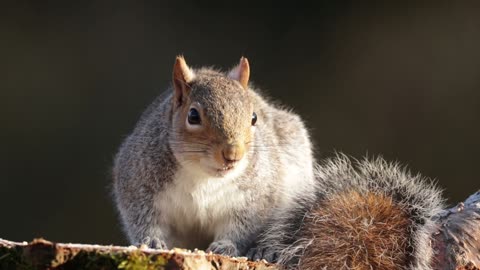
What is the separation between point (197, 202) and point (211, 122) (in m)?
0.17

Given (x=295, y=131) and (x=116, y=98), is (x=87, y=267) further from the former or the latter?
(x=116, y=98)

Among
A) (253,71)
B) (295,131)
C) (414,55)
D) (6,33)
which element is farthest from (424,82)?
(6,33)

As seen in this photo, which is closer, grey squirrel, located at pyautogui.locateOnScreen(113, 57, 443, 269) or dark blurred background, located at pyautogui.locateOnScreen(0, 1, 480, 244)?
grey squirrel, located at pyautogui.locateOnScreen(113, 57, 443, 269)

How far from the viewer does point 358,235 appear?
131 cm

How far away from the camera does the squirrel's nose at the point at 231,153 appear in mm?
1449

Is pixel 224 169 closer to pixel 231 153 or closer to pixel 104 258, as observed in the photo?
pixel 231 153

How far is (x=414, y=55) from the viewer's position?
2.72 metres

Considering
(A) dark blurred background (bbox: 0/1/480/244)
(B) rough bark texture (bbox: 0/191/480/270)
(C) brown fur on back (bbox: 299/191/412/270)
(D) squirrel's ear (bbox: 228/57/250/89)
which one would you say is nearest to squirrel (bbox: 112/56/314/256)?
(D) squirrel's ear (bbox: 228/57/250/89)

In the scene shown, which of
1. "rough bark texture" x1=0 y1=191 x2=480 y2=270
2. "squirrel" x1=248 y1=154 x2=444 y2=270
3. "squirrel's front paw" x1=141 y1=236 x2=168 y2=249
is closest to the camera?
"rough bark texture" x1=0 y1=191 x2=480 y2=270

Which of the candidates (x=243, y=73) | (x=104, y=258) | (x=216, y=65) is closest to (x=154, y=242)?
(x=243, y=73)

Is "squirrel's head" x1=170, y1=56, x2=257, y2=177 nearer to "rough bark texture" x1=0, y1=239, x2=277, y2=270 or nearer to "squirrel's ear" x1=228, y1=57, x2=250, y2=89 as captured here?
"squirrel's ear" x1=228, y1=57, x2=250, y2=89

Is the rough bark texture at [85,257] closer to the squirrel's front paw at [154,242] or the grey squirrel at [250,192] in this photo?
the grey squirrel at [250,192]

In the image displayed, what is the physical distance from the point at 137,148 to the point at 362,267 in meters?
0.62

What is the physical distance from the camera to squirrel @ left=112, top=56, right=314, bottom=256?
149 cm
